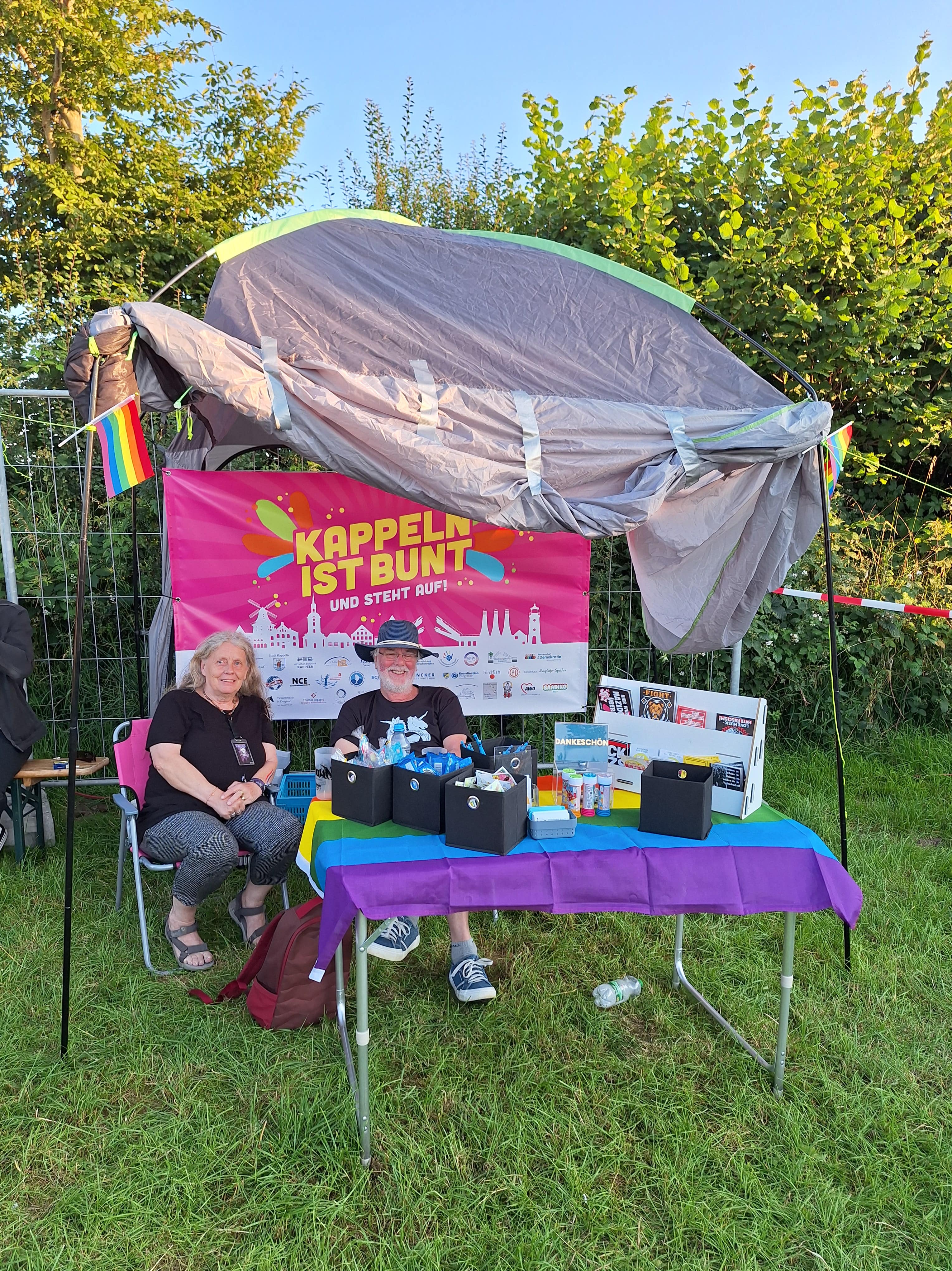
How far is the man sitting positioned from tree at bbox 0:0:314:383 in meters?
4.95

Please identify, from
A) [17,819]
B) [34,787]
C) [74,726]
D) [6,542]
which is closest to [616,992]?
[74,726]

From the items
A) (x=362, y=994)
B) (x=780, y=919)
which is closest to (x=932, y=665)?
(x=780, y=919)

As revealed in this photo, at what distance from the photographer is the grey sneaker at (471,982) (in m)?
2.76

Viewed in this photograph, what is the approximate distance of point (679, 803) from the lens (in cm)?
218

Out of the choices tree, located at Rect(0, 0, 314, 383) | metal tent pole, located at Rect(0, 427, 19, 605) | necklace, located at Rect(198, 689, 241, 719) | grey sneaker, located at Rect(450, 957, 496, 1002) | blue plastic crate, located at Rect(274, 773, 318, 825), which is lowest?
grey sneaker, located at Rect(450, 957, 496, 1002)

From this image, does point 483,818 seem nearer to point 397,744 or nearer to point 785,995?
point 397,744

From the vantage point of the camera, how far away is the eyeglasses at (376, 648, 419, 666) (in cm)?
305

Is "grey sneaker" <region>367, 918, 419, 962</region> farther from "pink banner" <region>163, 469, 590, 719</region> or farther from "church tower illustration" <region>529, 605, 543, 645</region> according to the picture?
"church tower illustration" <region>529, 605, 543, 645</region>

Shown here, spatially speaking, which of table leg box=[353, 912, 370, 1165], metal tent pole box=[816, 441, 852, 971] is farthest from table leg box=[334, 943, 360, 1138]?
metal tent pole box=[816, 441, 852, 971]

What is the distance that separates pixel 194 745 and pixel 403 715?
82cm

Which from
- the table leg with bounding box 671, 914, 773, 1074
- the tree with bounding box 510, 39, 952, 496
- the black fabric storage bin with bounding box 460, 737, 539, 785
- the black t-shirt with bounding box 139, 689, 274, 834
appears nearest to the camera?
the black fabric storage bin with bounding box 460, 737, 539, 785

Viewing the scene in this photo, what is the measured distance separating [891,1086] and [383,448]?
2.52 metres

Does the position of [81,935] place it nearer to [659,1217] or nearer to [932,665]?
[659,1217]

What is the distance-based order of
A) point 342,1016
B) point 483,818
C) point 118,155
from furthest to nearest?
point 118,155 → point 342,1016 → point 483,818
